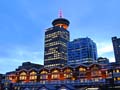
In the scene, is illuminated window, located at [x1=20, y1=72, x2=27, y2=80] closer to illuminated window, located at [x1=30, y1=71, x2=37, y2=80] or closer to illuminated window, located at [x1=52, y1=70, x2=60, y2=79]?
illuminated window, located at [x1=30, y1=71, x2=37, y2=80]

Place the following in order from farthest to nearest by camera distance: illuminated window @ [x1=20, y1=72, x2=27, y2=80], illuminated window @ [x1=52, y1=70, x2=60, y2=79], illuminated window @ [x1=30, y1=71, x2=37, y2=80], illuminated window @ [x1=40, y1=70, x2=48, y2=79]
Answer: illuminated window @ [x1=20, y1=72, x2=27, y2=80], illuminated window @ [x1=30, y1=71, x2=37, y2=80], illuminated window @ [x1=40, y1=70, x2=48, y2=79], illuminated window @ [x1=52, y1=70, x2=60, y2=79]

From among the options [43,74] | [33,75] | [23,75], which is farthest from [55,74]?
[23,75]

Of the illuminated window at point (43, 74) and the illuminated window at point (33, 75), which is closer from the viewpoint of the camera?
the illuminated window at point (43, 74)

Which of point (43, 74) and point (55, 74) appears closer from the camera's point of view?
point (55, 74)

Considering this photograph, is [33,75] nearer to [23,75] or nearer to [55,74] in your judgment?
[23,75]

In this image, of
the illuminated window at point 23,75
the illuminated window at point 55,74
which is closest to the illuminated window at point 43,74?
the illuminated window at point 55,74

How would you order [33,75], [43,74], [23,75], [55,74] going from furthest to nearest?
[23,75]
[33,75]
[43,74]
[55,74]

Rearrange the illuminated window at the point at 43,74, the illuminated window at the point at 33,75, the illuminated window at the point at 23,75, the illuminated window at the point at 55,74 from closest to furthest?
the illuminated window at the point at 55,74, the illuminated window at the point at 43,74, the illuminated window at the point at 33,75, the illuminated window at the point at 23,75

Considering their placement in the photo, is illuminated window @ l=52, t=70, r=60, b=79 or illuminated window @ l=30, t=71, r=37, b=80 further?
illuminated window @ l=30, t=71, r=37, b=80

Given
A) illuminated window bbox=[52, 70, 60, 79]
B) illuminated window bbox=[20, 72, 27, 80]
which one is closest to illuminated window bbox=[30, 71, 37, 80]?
illuminated window bbox=[20, 72, 27, 80]

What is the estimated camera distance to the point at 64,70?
94.4 meters

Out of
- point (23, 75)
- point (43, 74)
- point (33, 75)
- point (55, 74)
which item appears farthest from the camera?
point (23, 75)

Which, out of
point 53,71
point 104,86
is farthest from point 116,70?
point 53,71

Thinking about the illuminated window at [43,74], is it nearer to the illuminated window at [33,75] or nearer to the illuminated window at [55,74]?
the illuminated window at [33,75]
